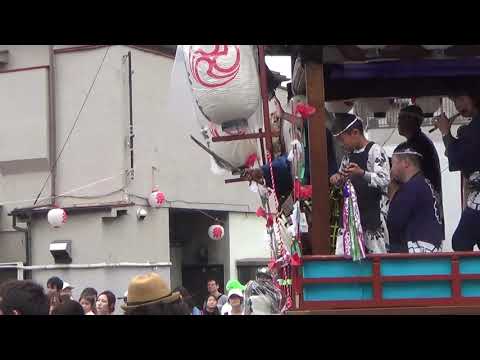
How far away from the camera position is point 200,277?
17938 millimetres

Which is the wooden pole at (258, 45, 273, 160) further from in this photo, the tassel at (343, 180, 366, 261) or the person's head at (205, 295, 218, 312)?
the person's head at (205, 295, 218, 312)

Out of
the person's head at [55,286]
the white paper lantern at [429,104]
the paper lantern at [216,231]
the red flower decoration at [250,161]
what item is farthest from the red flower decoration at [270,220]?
the paper lantern at [216,231]

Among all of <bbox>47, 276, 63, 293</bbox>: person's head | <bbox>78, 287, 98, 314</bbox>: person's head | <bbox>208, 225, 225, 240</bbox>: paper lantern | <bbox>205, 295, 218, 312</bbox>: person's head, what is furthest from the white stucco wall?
<bbox>78, 287, 98, 314</bbox>: person's head

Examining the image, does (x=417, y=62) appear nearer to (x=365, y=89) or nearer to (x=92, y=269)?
(x=365, y=89)

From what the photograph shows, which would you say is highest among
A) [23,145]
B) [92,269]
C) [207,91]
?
[23,145]

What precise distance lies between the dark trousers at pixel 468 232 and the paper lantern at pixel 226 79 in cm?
123

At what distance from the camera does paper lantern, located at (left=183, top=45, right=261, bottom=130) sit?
4.44m

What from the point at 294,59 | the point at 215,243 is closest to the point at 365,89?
the point at 294,59

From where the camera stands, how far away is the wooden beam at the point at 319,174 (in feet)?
13.2

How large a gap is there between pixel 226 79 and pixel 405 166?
41.0 inches

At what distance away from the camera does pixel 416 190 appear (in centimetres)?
442

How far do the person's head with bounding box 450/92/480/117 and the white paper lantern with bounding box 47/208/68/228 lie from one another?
11.3 metres

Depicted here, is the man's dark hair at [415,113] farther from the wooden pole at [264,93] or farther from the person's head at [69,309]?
the person's head at [69,309]

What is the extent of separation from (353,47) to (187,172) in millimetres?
12901
